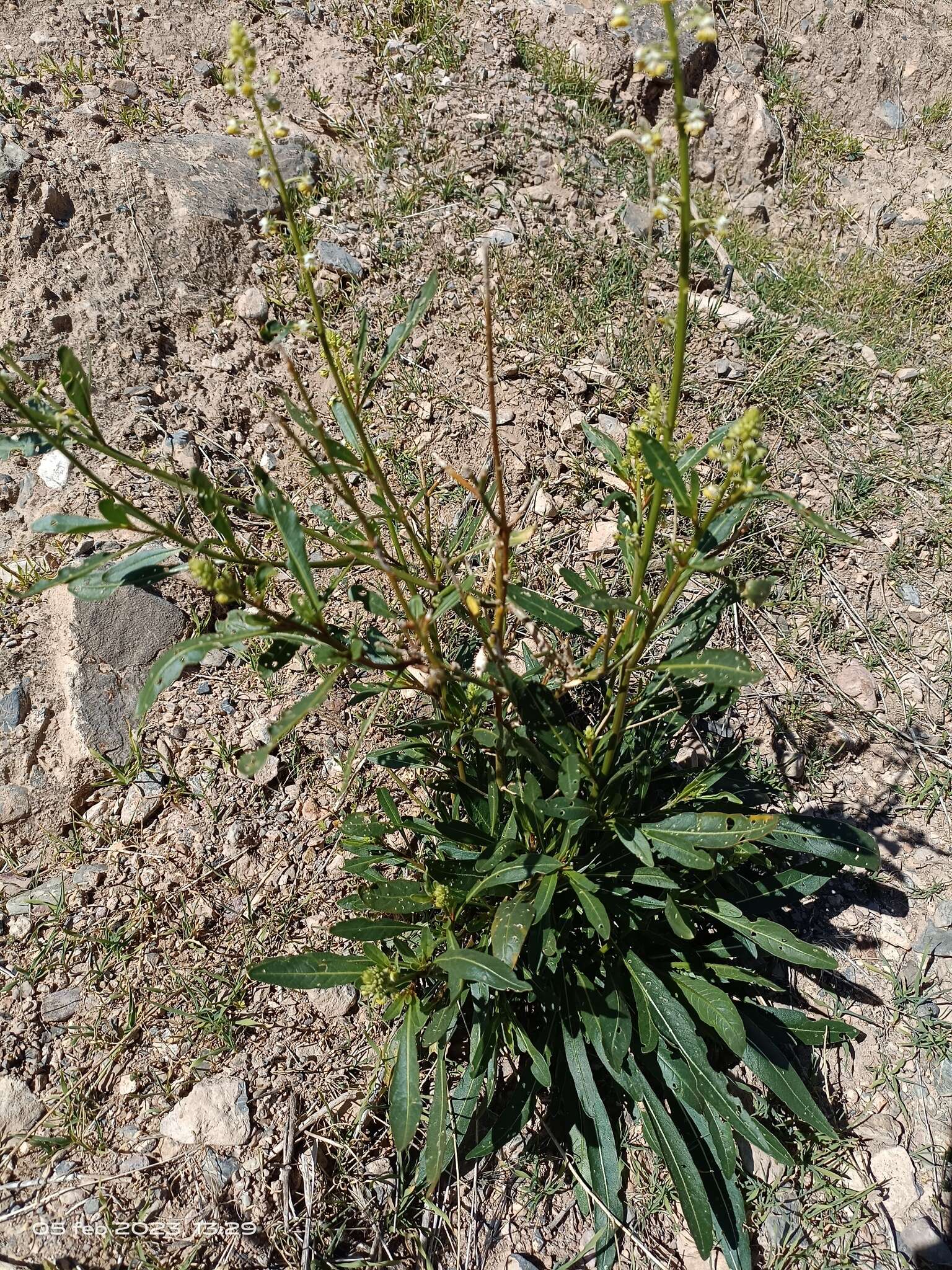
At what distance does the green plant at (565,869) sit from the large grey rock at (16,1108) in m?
0.50

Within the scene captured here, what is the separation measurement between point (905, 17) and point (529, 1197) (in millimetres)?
6309

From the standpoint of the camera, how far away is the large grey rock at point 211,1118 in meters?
2.19

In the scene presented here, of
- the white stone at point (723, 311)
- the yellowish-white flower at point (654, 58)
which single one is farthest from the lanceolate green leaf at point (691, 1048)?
the white stone at point (723, 311)

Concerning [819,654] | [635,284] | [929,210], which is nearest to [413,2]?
[635,284]

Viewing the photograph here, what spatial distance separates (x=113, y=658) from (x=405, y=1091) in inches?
67.0

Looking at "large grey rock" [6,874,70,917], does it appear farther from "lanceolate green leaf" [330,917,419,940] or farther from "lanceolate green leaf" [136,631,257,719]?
"lanceolate green leaf" [136,631,257,719]

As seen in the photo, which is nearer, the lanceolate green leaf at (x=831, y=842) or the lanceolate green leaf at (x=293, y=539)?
the lanceolate green leaf at (x=293, y=539)

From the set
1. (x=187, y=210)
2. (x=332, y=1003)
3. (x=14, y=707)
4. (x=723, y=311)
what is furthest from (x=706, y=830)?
(x=187, y=210)

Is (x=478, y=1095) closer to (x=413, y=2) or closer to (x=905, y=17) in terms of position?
(x=413, y=2)

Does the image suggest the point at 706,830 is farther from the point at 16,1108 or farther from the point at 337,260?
the point at 337,260

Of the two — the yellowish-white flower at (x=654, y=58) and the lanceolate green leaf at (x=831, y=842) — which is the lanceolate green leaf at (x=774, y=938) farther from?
the yellowish-white flower at (x=654, y=58)

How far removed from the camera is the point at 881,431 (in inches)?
143

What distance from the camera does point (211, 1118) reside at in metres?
2.20

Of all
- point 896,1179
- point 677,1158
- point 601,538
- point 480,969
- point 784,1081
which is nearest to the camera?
point 480,969
